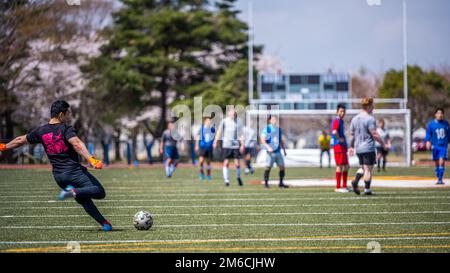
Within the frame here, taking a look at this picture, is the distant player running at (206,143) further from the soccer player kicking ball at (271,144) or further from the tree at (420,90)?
the tree at (420,90)

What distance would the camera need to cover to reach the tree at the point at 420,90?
54.4 metres

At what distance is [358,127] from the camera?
56.9 feet

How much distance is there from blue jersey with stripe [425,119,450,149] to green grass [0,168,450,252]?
2367 mm

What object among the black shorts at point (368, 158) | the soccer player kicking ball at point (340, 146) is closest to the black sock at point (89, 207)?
the black shorts at point (368, 158)

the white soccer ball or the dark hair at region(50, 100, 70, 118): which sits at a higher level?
the dark hair at region(50, 100, 70, 118)

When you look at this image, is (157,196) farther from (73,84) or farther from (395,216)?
(73,84)

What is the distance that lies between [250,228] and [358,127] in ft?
22.1

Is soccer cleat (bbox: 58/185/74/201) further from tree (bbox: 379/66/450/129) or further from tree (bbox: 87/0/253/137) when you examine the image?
tree (bbox: 379/66/450/129)

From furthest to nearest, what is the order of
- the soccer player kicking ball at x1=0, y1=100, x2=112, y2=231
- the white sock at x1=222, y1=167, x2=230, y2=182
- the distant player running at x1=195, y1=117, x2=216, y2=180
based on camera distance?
the distant player running at x1=195, y1=117, x2=216, y2=180, the white sock at x1=222, y1=167, x2=230, y2=182, the soccer player kicking ball at x1=0, y1=100, x2=112, y2=231

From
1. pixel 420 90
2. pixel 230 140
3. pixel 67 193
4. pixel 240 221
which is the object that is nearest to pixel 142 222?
pixel 67 193

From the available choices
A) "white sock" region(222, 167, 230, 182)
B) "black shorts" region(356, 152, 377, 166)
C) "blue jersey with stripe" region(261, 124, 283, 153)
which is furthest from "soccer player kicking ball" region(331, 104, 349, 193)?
"white sock" region(222, 167, 230, 182)

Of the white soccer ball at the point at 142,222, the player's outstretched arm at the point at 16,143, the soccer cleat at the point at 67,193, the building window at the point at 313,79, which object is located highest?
the building window at the point at 313,79

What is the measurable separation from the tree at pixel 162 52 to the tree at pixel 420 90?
10772 mm

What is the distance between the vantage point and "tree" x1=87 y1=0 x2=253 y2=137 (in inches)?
2110
